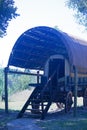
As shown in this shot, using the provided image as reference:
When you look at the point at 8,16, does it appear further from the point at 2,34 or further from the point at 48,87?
the point at 48,87

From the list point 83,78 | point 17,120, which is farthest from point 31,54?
point 17,120

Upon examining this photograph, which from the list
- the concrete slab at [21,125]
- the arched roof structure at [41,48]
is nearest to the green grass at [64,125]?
the concrete slab at [21,125]

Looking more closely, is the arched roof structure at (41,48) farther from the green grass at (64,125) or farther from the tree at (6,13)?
the green grass at (64,125)

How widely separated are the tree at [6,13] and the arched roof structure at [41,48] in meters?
1.24

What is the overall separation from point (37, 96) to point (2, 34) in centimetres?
532

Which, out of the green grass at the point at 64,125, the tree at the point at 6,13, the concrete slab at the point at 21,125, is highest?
the tree at the point at 6,13

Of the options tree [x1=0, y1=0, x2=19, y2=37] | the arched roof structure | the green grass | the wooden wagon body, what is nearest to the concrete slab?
the green grass

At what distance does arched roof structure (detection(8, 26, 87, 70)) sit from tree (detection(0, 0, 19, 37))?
124cm

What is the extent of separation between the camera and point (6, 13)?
18.0 meters

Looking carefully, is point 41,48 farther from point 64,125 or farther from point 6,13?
point 64,125

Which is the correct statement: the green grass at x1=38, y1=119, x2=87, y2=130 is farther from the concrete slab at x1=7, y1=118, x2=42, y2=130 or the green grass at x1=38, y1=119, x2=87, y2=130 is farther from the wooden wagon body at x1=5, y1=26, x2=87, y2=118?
the wooden wagon body at x1=5, y1=26, x2=87, y2=118

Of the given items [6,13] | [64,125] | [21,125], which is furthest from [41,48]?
[64,125]

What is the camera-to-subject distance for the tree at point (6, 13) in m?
17.7

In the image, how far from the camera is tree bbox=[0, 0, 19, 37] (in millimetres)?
17719
